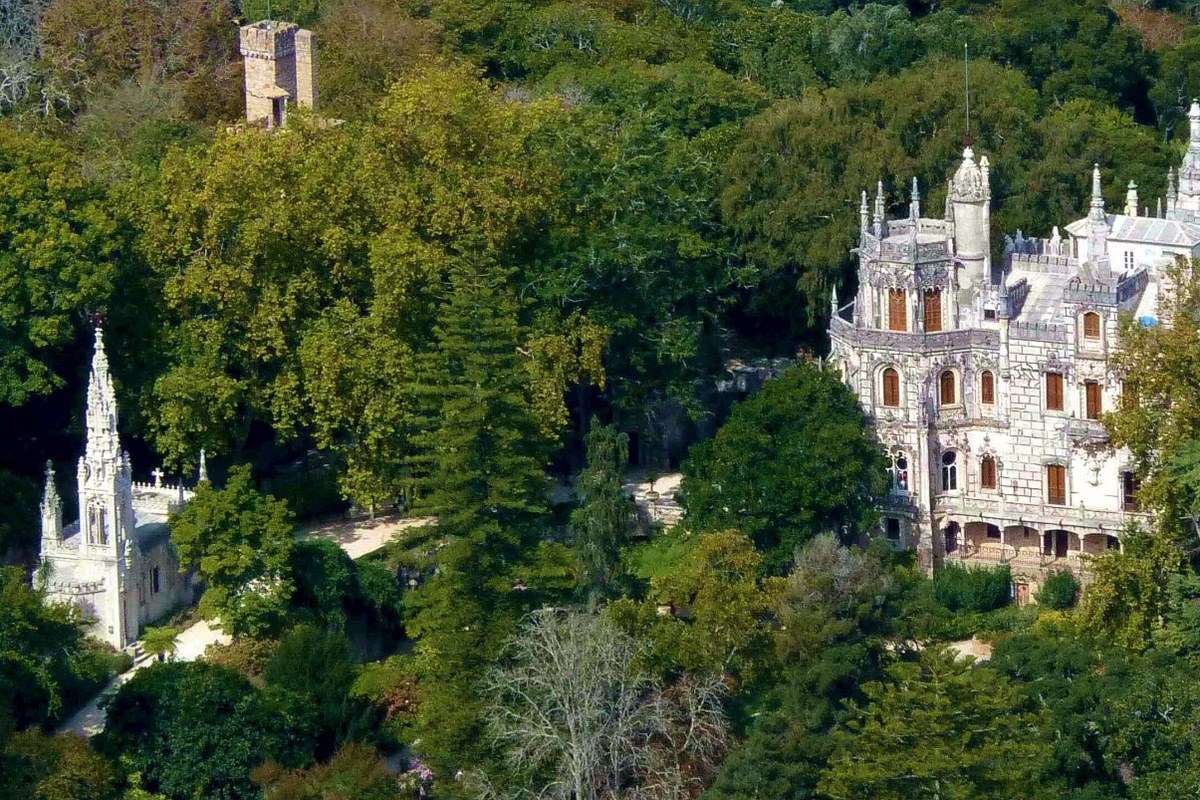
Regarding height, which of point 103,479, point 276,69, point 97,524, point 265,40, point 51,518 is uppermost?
point 265,40

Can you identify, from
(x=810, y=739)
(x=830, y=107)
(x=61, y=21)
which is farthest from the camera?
(x=61, y=21)

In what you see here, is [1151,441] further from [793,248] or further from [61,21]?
[61,21]

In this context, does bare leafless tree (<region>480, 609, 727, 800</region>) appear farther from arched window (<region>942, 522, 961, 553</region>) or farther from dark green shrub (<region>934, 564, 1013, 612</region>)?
arched window (<region>942, 522, 961, 553</region>)

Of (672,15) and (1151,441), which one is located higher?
(672,15)

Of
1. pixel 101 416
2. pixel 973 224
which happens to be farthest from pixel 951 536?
pixel 101 416

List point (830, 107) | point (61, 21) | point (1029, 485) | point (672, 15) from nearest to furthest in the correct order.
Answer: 1. point (1029, 485)
2. point (830, 107)
3. point (61, 21)
4. point (672, 15)

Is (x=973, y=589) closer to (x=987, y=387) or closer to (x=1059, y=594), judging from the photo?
Answer: (x=1059, y=594)

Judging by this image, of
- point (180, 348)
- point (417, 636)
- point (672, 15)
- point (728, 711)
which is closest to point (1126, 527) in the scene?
point (728, 711)

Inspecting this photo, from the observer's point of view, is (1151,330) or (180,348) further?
(180,348)
